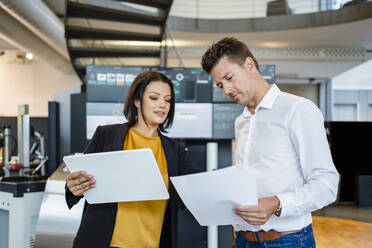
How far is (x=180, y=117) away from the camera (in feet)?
10.9

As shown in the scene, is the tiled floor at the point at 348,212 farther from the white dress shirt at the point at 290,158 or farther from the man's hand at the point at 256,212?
the man's hand at the point at 256,212

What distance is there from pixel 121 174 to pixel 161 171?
0.84 ft

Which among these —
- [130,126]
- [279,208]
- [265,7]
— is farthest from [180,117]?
[265,7]

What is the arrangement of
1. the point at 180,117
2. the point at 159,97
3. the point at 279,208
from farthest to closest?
the point at 180,117 → the point at 159,97 → the point at 279,208

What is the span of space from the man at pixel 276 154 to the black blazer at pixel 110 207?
275 millimetres

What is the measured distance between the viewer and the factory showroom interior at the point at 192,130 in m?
1.11

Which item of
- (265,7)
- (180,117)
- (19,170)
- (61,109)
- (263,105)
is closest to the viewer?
(263,105)

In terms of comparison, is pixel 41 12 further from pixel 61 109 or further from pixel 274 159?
pixel 274 159

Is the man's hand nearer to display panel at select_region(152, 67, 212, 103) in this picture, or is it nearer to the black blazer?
the black blazer

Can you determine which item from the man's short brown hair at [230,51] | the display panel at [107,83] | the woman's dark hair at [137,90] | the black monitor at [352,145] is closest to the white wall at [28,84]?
the display panel at [107,83]

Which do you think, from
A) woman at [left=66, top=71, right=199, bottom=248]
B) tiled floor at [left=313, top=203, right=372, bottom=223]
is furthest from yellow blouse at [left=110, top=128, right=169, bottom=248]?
tiled floor at [left=313, top=203, right=372, bottom=223]

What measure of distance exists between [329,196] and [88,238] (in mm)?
846

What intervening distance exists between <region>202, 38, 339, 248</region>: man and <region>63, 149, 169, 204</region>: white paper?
311 mm

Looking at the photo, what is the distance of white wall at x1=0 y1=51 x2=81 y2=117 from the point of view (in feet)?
25.0
